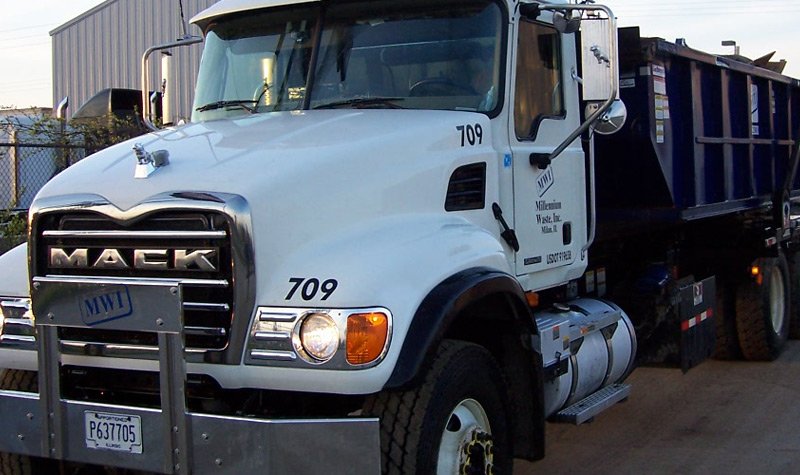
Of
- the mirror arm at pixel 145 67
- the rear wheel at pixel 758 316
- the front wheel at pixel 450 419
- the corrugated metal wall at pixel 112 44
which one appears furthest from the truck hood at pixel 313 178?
the corrugated metal wall at pixel 112 44

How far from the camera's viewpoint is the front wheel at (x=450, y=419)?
3.85 m

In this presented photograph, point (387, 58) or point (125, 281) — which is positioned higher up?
point (387, 58)

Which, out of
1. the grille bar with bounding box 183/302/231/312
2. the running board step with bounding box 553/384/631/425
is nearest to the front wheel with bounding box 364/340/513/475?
the grille bar with bounding box 183/302/231/312

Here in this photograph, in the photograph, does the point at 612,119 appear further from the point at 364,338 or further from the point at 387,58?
the point at 364,338

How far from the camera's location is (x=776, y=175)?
32.1 ft

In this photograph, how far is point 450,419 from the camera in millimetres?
4168

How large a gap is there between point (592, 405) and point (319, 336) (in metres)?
2.42

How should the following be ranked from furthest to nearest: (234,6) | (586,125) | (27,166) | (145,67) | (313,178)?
1. (27,166)
2. (145,67)
3. (234,6)
4. (586,125)
5. (313,178)

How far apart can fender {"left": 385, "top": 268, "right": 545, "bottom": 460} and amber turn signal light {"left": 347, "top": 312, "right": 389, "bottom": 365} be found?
0.10 m

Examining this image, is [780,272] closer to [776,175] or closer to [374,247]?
[776,175]

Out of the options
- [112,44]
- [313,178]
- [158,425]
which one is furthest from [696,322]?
[112,44]

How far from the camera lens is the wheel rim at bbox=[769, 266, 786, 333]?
31.3ft

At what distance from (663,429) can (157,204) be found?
4355 millimetres

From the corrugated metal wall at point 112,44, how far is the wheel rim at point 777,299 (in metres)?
17.1
